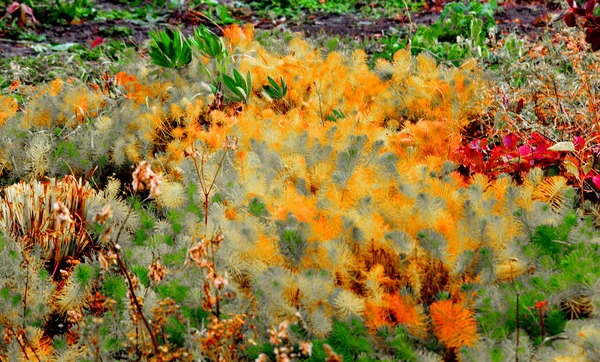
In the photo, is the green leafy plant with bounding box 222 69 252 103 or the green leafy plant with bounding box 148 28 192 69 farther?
the green leafy plant with bounding box 148 28 192 69

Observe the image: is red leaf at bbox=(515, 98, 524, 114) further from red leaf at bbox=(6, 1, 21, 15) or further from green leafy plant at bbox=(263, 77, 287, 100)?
red leaf at bbox=(6, 1, 21, 15)

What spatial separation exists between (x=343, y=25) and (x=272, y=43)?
9.01ft

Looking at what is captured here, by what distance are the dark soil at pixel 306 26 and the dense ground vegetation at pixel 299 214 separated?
2.40 meters

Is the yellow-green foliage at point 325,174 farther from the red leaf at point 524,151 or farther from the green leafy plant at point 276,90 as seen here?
the red leaf at point 524,151

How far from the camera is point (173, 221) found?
257cm

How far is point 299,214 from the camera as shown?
232cm

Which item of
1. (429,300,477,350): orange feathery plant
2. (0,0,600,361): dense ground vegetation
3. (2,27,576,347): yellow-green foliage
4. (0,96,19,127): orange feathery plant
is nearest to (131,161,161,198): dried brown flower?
(0,0,600,361): dense ground vegetation

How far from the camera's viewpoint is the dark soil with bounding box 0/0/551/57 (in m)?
Answer: 6.73

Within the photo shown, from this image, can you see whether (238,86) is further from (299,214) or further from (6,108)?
(299,214)

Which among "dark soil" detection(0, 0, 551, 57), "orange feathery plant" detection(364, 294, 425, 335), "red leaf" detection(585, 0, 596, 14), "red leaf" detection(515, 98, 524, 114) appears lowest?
"dark soil" detection(0, 0, 551, 57)

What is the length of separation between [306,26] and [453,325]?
249 inches

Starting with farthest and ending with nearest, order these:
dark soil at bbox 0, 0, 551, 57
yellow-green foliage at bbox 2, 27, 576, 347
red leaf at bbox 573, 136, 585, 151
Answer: dark soil at bbox 0, 0, 551, 57, red leaf at bbox 573, 136, 585, 151, yellow-green foliage at bbox 2, 27, 576, 347

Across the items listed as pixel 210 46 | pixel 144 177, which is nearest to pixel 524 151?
pixel 144 177

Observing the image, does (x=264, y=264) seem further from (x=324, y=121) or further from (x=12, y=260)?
(x=324, y=121)
